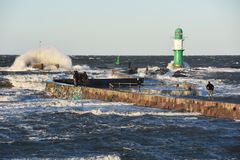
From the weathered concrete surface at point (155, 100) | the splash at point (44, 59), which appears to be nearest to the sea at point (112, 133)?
the weathered concrete surface at point (155, 100)

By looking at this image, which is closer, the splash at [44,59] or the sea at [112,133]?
the sea at [112,133]

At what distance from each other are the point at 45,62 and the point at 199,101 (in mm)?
81519

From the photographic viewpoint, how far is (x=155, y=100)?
28.9 m

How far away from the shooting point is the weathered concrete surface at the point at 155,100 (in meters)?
24.7

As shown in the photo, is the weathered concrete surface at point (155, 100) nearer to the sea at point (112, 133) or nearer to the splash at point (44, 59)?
the sea at point (112, 133)

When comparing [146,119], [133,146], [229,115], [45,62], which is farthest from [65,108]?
[45,62]

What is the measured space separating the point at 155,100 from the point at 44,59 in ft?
261

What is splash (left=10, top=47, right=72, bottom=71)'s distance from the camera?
340 ft

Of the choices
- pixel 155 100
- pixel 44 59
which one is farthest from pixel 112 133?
pixel 44 59

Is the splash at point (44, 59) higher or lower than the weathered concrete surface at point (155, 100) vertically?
higher

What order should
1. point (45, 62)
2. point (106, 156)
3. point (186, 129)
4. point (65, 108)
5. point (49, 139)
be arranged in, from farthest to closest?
point (45, 62), point (65, 108), point (186, 129), point (49, 139), point (106, 156)

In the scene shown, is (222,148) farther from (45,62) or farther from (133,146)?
(45,62)

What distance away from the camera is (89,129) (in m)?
21.6

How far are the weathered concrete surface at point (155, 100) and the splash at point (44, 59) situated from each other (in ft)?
212
